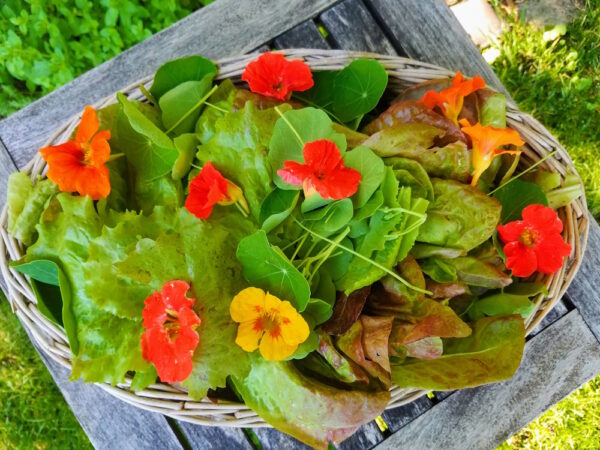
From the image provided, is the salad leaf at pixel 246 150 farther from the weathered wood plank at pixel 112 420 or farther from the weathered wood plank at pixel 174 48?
the weathered wood plank at pixel 112 420

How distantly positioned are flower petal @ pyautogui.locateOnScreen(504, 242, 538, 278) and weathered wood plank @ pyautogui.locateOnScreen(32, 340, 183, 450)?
2.13ft

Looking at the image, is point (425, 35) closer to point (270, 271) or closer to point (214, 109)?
point (214, 109)

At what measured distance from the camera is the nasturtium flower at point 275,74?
0.90 meters

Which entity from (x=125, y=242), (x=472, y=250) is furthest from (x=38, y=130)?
(x=472, y=250)

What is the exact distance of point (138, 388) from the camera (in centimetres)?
82

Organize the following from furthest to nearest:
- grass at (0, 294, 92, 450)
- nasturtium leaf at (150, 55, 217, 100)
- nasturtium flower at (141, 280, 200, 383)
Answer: grass at (0, 294, 92, 450), nasturtium leaf at (150, 55, 217, 100), nasturtium flower at (141, 280, 200, 383)

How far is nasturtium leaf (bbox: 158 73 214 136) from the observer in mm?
918

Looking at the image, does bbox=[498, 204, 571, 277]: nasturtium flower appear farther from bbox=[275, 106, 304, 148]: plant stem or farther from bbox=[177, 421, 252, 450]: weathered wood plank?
bbox=[177, 421, 252, 450]: weathered wood plank

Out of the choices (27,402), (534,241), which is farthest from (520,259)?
(27,402)

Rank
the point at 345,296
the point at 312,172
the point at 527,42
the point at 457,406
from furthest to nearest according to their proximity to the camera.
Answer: the point at 527,42
the point at 457,406
the point at 345,296
the point at 312,172

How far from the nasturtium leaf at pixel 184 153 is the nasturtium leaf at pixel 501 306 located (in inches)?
20.0

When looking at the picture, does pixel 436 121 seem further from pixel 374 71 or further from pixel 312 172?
pixel 312 172

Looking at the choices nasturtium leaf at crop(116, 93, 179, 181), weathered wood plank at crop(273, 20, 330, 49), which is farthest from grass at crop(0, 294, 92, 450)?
weathered wood plank at crop(273, 20, 330, 49)

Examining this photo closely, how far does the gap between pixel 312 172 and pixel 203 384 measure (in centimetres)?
33
